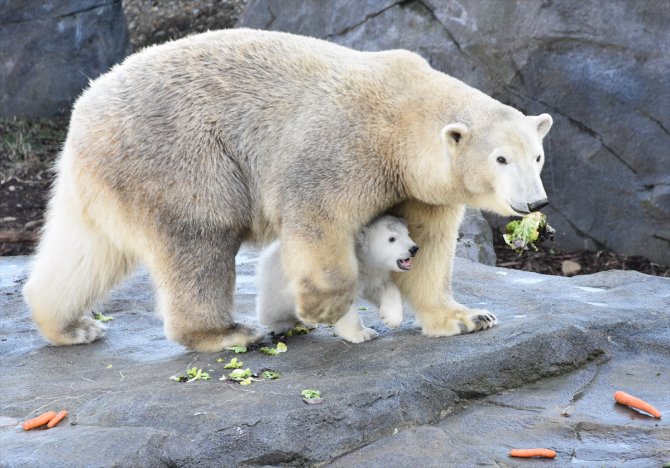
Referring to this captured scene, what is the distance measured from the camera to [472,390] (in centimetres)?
555

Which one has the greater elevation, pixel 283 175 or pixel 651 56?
pixel 651 56

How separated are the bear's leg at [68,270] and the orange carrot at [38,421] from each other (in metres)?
1.49

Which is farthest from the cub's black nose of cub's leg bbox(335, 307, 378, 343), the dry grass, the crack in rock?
the dry grass

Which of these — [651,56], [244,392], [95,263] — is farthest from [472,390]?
[651,56]

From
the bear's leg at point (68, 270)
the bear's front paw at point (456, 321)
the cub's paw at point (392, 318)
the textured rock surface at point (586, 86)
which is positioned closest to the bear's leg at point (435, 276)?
the bear's front paw at point (456, 321)

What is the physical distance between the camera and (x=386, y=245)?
19.9 feet

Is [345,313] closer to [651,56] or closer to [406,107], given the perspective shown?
[406,107]

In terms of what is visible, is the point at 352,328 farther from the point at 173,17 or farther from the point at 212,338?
the point at 173,17

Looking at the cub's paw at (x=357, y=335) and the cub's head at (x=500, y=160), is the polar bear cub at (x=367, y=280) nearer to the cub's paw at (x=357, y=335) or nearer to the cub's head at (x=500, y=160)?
the cub's paw at (x=357, y=335)

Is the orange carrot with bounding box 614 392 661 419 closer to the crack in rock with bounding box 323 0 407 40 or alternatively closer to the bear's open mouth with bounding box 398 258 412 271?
the bear's open mouth with bounding box 398 258 412 271

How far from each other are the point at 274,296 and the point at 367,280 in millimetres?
597

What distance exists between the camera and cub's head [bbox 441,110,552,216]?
5.32 meters

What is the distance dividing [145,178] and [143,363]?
1.13 metres

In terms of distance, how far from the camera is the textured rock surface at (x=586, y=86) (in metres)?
9.91
